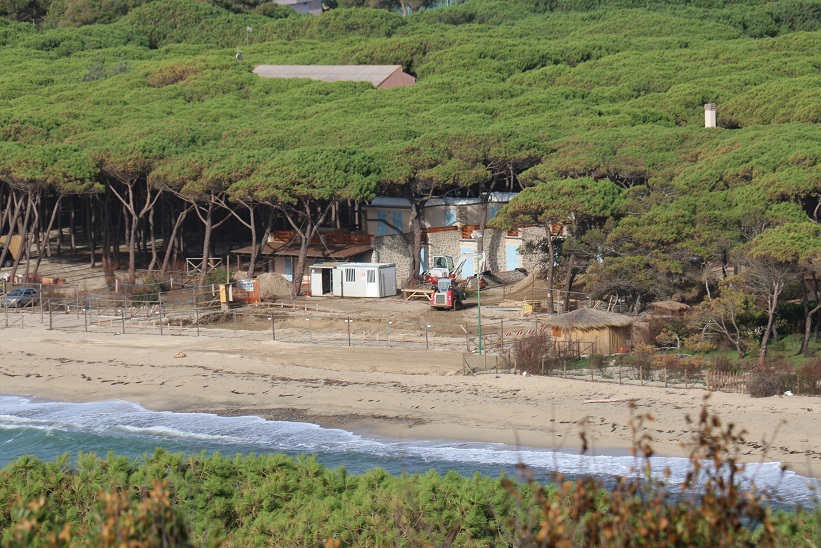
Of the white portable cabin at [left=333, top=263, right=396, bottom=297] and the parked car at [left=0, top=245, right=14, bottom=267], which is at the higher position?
the parked car at [left=0, top=245, right=14, bottom=267]

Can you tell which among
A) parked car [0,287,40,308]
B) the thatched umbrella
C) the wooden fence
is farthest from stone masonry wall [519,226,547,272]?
the wooden fence

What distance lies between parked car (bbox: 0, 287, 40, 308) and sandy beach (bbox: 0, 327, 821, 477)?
19.2 feet

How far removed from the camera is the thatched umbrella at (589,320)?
2969 cm

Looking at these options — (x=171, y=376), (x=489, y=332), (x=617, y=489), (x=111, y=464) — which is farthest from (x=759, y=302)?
(x=617, y=489)

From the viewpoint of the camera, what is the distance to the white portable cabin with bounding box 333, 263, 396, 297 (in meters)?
41.9

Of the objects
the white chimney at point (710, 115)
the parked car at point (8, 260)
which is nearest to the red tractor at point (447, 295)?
the white chimney at point (710, 115)

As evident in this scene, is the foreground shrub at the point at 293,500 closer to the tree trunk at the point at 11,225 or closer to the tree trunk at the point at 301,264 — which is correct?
the tree trunk at the point at 301,264

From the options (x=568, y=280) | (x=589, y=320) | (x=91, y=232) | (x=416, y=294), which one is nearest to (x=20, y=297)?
(x=91, y=232)

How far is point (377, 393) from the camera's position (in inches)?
1084

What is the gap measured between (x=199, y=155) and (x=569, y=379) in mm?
24681

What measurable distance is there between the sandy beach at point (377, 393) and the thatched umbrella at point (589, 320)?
2960 millimetres

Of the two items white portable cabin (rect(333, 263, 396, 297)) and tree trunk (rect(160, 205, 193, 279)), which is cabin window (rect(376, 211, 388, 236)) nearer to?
white portable cabin (rect(333, 263, 396, 297))

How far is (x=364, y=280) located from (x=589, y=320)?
1383 centimetres

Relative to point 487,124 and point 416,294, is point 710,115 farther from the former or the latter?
point 416,294
